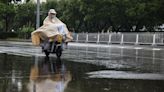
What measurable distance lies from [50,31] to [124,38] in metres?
25.6

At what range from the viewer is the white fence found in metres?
39.3

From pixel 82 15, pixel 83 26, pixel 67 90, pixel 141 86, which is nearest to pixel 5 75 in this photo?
pixel 67 90

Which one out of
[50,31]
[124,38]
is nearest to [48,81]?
[50,31]

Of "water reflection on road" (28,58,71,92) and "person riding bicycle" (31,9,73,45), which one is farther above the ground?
"person riding bicycle" (31,9,73,45)

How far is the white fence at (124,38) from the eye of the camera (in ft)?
129

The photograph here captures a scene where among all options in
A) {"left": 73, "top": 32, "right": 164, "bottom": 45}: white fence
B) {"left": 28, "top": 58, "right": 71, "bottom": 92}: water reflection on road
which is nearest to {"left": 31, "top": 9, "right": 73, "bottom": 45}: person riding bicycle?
{"left": 28, "top": 58, "right": 71, "bottom": 92}: water reflection on road

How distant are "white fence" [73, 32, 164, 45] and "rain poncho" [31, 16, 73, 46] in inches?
854

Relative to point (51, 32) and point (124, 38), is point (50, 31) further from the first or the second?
point (124, 38)

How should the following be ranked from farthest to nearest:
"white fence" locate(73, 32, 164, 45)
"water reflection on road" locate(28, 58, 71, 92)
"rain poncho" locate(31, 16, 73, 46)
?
"white fence" locate(73, 32, 164, 45) → "rain poncho" locate(31, 16, 73, 46) → "water reflection on road" locate(28, 58, 71, 92)

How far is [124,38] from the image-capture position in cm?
4300

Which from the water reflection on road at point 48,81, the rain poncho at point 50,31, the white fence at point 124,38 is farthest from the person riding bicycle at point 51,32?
the white fence at point 124,38

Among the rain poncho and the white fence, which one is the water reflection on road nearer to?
the rain poncho

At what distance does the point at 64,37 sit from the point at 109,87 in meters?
9.58

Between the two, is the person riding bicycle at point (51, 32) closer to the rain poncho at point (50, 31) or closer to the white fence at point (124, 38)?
the rain poncho at point (50, 31)
